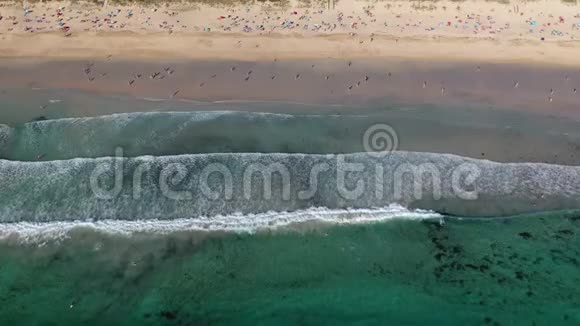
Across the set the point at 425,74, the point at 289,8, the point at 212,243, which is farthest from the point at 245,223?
the point at 289,8

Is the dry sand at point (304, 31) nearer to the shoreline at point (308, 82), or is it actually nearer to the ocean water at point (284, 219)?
the shoreline at point (308, 82)

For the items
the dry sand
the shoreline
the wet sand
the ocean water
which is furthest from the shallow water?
the dry sand

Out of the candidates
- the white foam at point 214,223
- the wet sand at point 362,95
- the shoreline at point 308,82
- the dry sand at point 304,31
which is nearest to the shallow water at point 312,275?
the white foam at point 214,223

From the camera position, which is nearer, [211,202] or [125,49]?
[211,202]

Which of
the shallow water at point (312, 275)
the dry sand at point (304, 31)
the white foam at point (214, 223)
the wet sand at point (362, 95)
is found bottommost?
the shallow water at point (312, 275)

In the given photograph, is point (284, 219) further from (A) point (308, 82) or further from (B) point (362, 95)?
(A) point (308, 82)

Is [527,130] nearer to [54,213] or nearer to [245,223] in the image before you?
[245,223]

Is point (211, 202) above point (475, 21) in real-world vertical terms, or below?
below
